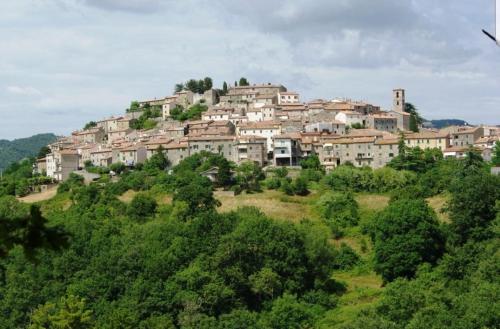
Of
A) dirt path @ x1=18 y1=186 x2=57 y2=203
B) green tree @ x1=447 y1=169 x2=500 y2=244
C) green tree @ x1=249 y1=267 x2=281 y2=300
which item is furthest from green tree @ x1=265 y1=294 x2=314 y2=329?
dirt path @ x1=18 y1=186 x2=57 y2=203

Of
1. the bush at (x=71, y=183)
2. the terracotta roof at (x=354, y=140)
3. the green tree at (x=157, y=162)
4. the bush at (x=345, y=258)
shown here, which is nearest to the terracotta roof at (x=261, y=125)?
the terracotta roof at (x=354, y=140)

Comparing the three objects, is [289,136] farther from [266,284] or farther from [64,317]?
[64,317]

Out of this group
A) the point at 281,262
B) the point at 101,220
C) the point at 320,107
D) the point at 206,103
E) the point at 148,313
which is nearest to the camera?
the point at 148,313

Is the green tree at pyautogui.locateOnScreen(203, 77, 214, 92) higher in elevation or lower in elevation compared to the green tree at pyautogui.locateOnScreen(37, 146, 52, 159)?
higher

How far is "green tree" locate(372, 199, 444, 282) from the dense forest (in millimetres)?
62

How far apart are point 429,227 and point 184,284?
12413mm

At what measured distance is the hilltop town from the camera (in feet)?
229

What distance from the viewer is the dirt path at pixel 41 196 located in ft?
226

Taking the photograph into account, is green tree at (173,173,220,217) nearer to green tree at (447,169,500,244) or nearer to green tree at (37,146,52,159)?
green tree at (447,169,500,244)

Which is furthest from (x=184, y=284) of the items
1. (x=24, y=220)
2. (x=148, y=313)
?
(x=24, y=220)

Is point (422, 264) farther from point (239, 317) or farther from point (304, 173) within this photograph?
point (304, 173)

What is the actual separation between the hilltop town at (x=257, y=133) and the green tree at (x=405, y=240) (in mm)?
20937

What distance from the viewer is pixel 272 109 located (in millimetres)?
85062

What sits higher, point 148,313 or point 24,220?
point 24,220
